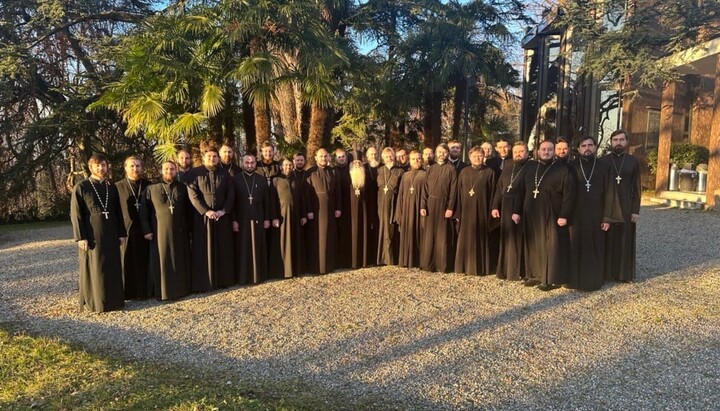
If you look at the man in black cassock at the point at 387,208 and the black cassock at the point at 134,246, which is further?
the man in black cassock at the point at 387,208

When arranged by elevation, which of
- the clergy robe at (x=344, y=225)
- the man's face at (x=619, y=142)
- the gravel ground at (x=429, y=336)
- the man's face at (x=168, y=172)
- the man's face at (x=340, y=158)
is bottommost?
the gravel ground at (x=429, y=336)

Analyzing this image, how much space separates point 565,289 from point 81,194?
6145mm

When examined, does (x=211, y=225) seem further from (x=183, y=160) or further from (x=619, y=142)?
(x=619, y=142)

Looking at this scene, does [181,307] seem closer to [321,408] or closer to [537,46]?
[321,408]

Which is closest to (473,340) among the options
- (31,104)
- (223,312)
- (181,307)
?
(223,312)

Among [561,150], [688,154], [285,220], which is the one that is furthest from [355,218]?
[688,154]

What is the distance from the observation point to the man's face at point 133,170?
638 cm

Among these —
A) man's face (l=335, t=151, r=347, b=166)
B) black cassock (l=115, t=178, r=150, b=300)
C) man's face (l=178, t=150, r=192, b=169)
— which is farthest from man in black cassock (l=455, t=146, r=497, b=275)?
black cassock (l=115, t=178, r=150, b=300)

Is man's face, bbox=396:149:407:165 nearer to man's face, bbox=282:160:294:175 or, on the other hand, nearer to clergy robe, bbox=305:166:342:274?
clergy robe, bbox=305:166:342:274

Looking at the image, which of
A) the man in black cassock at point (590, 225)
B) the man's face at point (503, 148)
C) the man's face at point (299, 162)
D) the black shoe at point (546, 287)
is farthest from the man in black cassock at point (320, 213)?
the man in black cassock at point (590, 225)

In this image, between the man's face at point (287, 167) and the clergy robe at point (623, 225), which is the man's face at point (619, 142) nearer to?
the clergy robe at point (623, 225)

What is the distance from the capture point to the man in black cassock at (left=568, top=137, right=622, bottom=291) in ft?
21.8

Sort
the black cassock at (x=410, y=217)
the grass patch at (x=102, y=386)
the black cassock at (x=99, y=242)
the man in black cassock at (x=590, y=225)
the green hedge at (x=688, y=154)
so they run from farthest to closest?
the green hedge at (x=688, y=154), the black cassock at (x=410, y=217), the man in black cassock at (x=590, y=225), the black cassock at (x=99, y=242), the grass patch at (x=102, y=386)

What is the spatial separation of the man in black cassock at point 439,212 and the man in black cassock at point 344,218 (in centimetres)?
121
